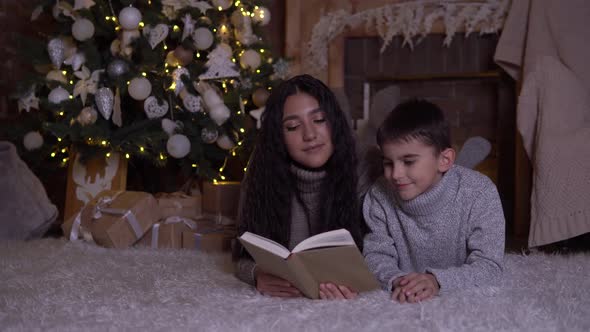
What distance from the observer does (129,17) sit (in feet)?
8.36

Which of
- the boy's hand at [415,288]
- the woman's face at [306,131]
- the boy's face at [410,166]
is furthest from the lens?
the woman's face at [306,131]

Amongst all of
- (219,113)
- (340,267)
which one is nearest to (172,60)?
(219,113)

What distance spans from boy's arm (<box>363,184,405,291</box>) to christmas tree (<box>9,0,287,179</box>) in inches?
47.1

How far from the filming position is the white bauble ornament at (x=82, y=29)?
8.55 feet

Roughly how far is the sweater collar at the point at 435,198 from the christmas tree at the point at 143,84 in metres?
1.35

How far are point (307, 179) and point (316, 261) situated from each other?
39 centimetres

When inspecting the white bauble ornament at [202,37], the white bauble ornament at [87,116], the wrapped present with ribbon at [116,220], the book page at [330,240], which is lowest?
the wrapped present with ribbon at [116,220]

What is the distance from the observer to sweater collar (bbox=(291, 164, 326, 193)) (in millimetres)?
1644

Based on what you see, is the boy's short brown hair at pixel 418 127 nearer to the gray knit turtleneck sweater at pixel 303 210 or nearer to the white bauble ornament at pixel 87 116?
the gray knit turtleneck sweater at pixel 303 210

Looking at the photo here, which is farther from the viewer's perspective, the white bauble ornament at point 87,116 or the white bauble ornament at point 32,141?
the white bauble ornament at point 32,141

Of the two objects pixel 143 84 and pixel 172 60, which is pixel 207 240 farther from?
pixel 172 60

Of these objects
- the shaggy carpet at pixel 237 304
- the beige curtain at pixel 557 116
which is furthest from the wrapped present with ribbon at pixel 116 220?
the beige curtain at pixel 557 116

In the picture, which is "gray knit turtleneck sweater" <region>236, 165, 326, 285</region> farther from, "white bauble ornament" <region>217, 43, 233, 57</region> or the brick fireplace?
the brick fireplace

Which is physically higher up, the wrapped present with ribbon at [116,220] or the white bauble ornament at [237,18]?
the white bauble ornament at [237,18]
